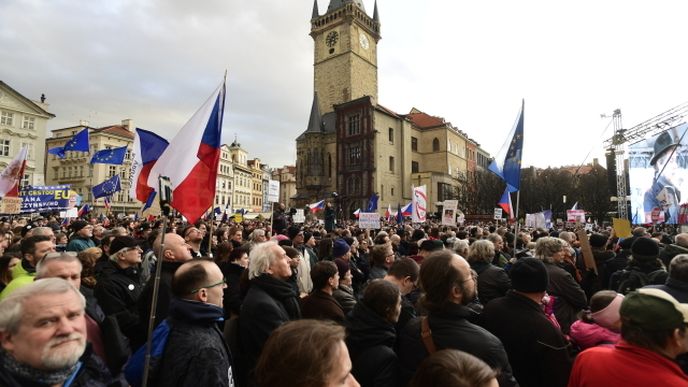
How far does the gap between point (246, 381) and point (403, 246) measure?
7.99 metres

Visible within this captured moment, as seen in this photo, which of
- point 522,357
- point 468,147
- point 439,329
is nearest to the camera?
point 439,329

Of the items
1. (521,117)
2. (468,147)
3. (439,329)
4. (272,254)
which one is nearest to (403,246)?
(521,117)

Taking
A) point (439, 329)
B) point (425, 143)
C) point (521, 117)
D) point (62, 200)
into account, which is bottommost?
point (439, 329)

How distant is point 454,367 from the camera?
4.66ft

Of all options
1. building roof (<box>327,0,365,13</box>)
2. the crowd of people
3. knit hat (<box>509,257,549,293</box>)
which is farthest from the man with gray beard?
building roof (<box>327,0,365,13</box>)

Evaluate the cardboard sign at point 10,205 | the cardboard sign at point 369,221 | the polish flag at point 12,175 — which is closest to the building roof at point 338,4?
the cardboard sign at point 369,221

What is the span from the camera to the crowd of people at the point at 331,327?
169cm

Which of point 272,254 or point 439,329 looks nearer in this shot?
point 439,329

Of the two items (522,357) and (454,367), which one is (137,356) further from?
(522,357)

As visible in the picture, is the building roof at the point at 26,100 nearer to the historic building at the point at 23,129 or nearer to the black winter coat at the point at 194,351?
the historic building at the point at 23,129

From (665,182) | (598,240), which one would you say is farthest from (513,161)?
(665,182)

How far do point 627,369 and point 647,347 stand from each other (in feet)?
0.54

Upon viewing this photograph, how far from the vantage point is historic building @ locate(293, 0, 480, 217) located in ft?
173

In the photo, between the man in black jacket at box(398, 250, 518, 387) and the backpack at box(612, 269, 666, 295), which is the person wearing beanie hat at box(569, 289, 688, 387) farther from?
the backpack at box(612, 269, 666, 295)
